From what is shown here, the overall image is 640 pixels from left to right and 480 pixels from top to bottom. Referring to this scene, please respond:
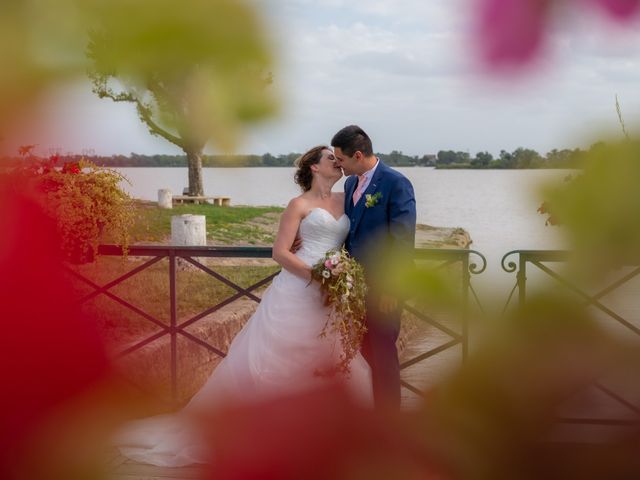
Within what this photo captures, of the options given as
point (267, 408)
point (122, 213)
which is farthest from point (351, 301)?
point (267, 408)

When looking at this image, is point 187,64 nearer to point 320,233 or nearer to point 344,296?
point 344,296

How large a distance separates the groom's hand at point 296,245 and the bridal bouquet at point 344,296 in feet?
1.31

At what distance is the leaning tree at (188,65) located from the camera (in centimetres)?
38

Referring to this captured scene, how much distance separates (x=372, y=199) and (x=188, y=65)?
2.29 metres

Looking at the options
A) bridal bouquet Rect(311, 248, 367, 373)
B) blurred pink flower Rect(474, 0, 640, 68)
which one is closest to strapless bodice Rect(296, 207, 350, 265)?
bridal bouquet Rect(311, 248, 367, 373)

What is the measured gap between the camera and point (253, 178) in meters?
0.43

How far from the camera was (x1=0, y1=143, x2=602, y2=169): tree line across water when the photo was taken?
0.36 metres

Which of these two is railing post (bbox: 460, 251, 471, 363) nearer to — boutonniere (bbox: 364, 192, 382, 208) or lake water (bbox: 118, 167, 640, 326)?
lake water (bbox: 118, 167, 640, 326)

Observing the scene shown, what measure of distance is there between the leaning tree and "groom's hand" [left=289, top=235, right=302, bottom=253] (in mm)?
3113

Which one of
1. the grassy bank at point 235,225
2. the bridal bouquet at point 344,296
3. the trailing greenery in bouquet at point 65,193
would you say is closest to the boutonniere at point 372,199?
the bridal bouquet at point 344,296

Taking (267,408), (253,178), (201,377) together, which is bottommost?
(201,377)

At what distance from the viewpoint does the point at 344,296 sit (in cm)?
250

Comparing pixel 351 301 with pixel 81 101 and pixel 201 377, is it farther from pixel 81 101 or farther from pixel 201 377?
pixel 201 377

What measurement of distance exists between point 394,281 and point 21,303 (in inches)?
7.8
